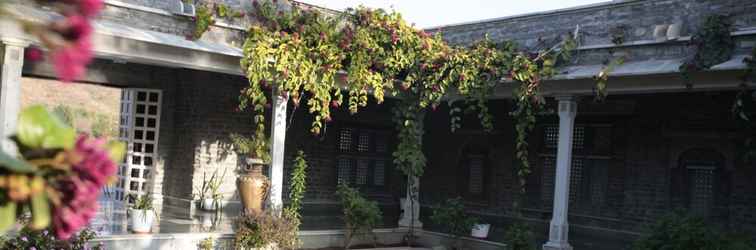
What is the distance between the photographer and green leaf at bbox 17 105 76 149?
3.25 ft

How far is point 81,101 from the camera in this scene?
24.1 metres

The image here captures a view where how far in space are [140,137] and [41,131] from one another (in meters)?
11.2

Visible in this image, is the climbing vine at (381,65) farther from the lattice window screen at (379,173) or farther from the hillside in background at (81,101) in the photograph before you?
the hillside in background at (81,101)

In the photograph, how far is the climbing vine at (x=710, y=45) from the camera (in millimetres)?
7867

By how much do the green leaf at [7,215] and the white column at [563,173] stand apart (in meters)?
8.99

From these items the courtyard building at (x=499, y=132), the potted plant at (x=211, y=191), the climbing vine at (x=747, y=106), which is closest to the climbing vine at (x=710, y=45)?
the courtyard building at (x=499, y=132)

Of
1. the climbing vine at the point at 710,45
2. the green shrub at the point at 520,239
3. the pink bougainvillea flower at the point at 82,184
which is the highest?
the climbing vine at the point at 710,45

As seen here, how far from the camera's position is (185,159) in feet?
37.8

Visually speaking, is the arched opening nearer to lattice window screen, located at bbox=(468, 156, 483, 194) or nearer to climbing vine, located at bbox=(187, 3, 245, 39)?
lattice window screen, located at bbox=(468, 156, 483, 194)

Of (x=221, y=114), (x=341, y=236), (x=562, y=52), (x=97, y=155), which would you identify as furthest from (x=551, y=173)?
(x=97, y=155)

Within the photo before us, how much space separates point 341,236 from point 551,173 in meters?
3.73

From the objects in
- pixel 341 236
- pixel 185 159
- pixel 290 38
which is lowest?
pixel 341 236

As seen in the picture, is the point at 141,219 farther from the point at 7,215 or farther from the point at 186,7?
the point at 7,215

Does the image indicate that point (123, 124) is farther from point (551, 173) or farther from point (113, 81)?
point (551, 173)
